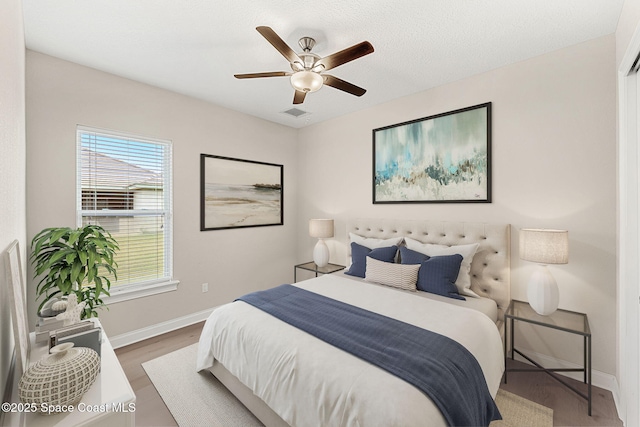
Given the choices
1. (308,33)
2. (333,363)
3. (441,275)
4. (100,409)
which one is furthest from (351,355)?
(308,33)

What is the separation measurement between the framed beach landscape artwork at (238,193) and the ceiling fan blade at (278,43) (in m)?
2.07

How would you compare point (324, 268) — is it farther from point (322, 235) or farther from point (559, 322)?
point (559, 322)

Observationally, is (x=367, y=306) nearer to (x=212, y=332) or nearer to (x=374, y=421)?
(x=374, y=421)

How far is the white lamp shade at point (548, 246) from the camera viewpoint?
2.13 metres

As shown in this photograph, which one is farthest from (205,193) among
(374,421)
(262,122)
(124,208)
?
(374,421)

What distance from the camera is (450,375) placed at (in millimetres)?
1430

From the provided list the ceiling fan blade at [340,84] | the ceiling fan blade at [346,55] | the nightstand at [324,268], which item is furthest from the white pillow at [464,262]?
the ceiling fan blade at [346,55]

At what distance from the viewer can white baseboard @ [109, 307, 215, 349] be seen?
2902mm

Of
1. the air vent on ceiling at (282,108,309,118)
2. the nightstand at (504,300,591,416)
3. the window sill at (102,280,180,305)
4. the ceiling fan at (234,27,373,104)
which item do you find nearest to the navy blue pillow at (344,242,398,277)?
the nightstand at (504,300,591,416)

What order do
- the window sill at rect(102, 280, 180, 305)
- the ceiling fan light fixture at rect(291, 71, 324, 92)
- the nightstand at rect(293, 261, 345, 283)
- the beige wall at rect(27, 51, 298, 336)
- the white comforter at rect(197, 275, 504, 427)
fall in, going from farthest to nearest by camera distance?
the nightstand at rect(293, 261, 345, 283), the window sill at rect(102, 280, 180, 305), the beige wall at rect(27, 51, 298, 336), the ceiling fan light fixture at rect(291, 71, 324, 92), the white comforter at rect(197, 275, 504, 427)

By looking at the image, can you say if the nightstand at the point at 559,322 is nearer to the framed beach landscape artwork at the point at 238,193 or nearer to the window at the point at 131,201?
the framed beach landscape artwork at the point at 238,193

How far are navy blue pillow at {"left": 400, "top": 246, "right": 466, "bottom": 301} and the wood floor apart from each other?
2.69ft

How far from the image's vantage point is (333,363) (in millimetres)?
1506

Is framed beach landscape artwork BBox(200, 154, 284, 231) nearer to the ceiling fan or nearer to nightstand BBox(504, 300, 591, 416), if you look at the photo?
the ceiling fan
